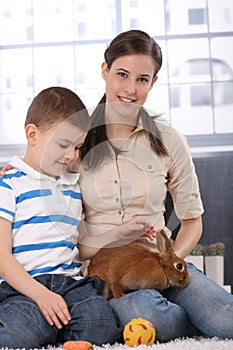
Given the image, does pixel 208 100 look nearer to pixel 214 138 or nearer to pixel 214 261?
pixel 214 138

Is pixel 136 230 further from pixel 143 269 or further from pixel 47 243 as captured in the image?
pixel 47 243

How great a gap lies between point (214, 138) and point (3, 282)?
6.27 feet

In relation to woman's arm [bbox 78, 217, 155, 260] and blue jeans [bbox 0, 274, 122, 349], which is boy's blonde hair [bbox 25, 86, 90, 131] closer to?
woman's arm [bbox 78, 217, 155, 260]

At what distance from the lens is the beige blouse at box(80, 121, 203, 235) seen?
1584mm

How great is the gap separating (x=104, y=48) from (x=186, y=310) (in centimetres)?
198

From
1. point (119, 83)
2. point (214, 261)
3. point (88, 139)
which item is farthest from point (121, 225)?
point (214, 261)

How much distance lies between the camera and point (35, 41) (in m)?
3.23

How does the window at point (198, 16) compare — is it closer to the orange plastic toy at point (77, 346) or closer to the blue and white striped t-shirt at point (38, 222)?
the blue and white striped t-shirt at point (38, 222)

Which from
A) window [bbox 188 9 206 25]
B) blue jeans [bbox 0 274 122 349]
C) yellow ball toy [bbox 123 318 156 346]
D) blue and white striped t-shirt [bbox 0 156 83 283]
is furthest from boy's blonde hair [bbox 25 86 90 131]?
window [bbox 188 9 206 25]

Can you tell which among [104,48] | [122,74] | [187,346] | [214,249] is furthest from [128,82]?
[104,48]

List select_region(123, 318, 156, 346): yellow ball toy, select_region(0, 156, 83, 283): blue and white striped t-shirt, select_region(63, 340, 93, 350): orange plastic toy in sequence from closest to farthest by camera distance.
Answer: select_region(63, 340, 93, 350): orange plastic toy → select_region(123, 318, 156, 346): yellow ball toy → select_region(0, 156, 83, 283): blue and white striped t-shirt

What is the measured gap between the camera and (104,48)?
319cm

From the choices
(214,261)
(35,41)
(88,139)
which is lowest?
(214,261)

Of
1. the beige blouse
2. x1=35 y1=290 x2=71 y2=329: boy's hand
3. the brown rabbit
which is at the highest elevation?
the beige blouse
